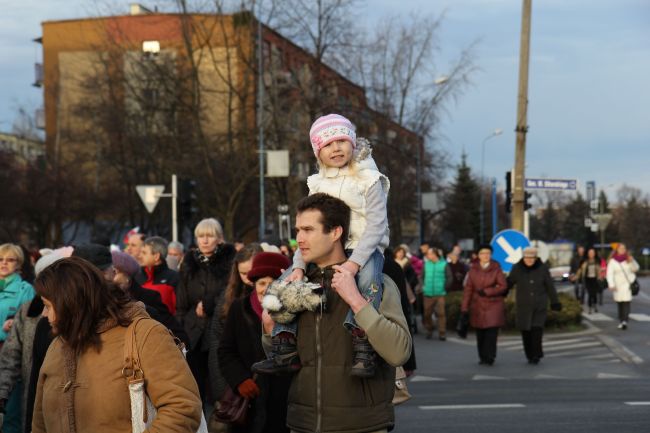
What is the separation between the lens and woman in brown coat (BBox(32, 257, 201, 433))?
402cm

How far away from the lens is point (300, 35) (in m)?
37.9

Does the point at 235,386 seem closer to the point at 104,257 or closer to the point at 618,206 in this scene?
the point at 104,257

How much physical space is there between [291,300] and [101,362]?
1.00 m

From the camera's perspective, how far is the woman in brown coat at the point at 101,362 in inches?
158

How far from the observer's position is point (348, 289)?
15.5 ft

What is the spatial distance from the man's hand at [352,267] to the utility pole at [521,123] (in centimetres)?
1908

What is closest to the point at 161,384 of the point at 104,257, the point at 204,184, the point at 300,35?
the point at 104,257

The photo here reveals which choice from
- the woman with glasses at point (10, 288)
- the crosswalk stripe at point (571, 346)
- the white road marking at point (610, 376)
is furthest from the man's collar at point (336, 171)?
the crosswalk stripe at point (571, 346)

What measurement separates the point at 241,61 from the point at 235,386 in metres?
36.1

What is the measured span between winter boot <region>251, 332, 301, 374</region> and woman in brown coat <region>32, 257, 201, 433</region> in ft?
2.81

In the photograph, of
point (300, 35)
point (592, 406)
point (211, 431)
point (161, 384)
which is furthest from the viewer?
point (300, 35)

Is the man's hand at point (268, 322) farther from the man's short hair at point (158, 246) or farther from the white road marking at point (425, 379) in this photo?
the white road marking at point (425, 379)

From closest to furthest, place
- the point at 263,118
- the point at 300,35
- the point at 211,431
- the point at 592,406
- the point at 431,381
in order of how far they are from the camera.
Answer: the point at 211,431 → the point at 592,406 → the point at 431,381 → the point at 300,35 → the point at 263,118

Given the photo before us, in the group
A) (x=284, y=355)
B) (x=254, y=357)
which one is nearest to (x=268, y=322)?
(x=284, y=355)
